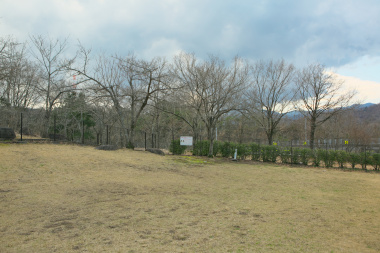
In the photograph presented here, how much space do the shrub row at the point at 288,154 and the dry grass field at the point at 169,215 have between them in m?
8.81

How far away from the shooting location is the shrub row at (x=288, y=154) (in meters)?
16.1

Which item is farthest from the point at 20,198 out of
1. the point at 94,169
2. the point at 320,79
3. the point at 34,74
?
the point at 34,74

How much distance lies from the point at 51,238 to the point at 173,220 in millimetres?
1967

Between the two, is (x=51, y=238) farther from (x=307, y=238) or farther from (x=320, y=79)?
(x=320, y=79)

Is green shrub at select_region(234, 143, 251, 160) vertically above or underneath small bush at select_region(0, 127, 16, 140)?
underneath

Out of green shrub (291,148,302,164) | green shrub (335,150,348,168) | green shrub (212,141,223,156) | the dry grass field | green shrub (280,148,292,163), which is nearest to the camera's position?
the dry grass field

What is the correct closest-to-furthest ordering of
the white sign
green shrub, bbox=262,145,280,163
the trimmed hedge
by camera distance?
the trimmed hedge → green shrub, bbox=262,145,280,163 → the white sign

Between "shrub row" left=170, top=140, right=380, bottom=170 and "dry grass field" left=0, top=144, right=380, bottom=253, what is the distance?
8814 millimetres

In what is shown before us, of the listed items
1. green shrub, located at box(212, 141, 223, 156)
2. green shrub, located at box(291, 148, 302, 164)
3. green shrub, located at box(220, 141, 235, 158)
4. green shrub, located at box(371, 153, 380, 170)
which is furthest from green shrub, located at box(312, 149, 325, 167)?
green shrub, located at box(212, 141, 223, 156)

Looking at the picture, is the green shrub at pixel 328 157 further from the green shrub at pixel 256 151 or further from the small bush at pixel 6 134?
the small bush at pixel 6 134

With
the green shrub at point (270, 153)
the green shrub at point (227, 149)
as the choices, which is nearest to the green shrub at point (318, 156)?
the green shrub at point (270, 153)

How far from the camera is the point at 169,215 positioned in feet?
16.2

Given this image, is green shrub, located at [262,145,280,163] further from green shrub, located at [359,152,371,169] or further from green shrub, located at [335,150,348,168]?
green shrub, located at [359,152,371,169]

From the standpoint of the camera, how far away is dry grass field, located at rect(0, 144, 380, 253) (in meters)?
3.59
